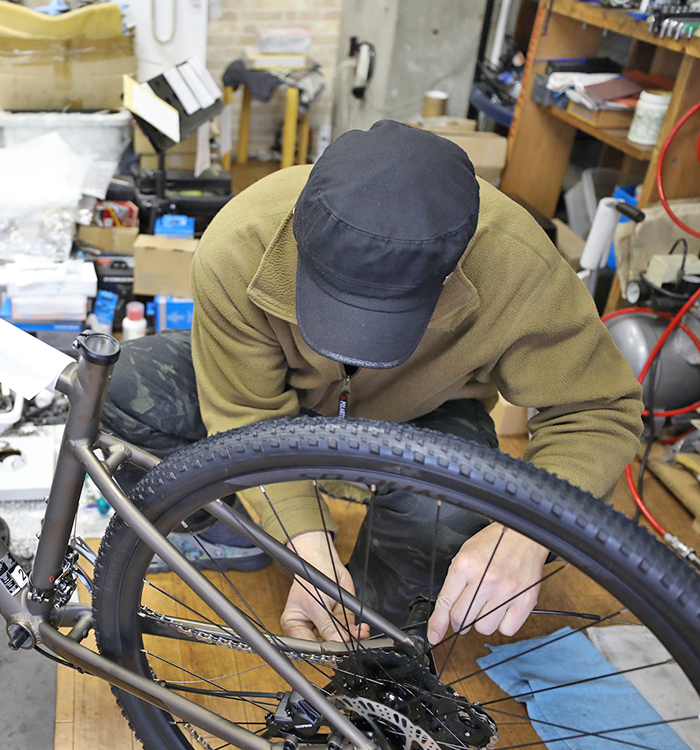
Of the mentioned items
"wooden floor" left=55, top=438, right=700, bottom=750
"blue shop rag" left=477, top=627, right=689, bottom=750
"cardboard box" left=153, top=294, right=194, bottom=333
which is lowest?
"wooden floor" left=55, top=438, right=700, bottom=750

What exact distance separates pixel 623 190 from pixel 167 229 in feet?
4.10

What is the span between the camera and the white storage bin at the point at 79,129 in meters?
2.08

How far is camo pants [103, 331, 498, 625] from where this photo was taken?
3.57 ft

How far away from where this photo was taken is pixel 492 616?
2.75ft

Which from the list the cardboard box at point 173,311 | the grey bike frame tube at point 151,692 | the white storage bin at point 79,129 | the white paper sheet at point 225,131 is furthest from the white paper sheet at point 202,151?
the grey bike frame tube at point 151,692

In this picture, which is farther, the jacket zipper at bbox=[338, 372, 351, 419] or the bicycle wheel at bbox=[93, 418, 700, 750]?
the jacket zipper at bbox=[338, 372, 351, 419]

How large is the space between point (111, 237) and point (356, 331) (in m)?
1.44

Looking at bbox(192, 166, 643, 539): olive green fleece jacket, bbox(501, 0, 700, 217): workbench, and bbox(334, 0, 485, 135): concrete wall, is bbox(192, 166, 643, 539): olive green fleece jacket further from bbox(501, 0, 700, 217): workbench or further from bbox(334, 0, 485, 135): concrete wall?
bbox(334, 0, 485, 135): concrete wall

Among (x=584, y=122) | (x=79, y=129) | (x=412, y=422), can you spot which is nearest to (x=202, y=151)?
(x=79, y=129)

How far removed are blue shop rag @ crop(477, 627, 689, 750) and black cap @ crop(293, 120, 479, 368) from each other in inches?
23.6

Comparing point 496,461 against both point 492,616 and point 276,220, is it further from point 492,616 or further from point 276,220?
point 276,220

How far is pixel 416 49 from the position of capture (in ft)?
9.30

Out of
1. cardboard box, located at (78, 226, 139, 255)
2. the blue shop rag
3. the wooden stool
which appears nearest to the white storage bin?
cardboard box, located at (78, 226, 139, 255)

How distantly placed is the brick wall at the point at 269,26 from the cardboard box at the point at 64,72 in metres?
0.96
